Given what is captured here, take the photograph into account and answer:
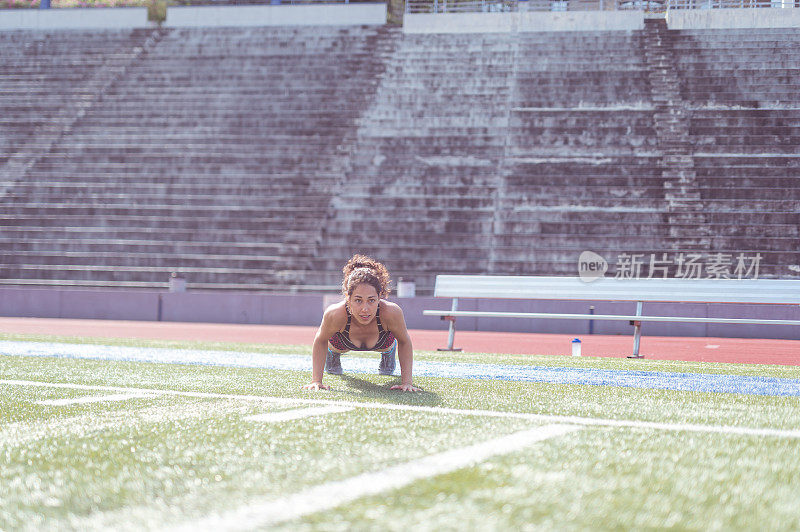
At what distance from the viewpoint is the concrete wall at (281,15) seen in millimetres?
29984

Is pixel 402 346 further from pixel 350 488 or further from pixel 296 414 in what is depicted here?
pixel 350 488

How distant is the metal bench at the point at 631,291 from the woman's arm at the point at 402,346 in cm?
438

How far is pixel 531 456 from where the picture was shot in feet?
10.6

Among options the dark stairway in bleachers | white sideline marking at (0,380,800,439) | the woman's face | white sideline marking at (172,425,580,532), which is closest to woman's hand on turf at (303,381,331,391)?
white sideline marking at (0,380,800,439)

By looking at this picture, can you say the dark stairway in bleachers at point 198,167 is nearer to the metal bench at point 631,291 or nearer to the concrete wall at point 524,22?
the concrete wall at point 524,22

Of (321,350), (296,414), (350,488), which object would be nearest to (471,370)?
(321,350)

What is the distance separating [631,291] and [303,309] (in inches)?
310

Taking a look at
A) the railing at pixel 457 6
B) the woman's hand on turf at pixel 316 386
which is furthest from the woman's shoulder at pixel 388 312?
the railing at pixel 457 6

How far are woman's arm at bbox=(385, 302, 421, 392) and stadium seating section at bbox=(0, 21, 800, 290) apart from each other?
12255 millimetres

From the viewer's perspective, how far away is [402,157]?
2158 cm

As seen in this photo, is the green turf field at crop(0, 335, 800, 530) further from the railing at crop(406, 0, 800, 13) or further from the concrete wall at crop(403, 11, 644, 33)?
the railing at crop(406, 0, 800, 13)

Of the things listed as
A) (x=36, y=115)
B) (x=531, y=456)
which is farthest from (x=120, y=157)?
(x=531, y=456)

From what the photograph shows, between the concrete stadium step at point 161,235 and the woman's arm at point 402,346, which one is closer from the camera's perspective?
the woman's arm at point 402,346

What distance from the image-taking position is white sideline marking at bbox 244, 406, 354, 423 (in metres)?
4.17
